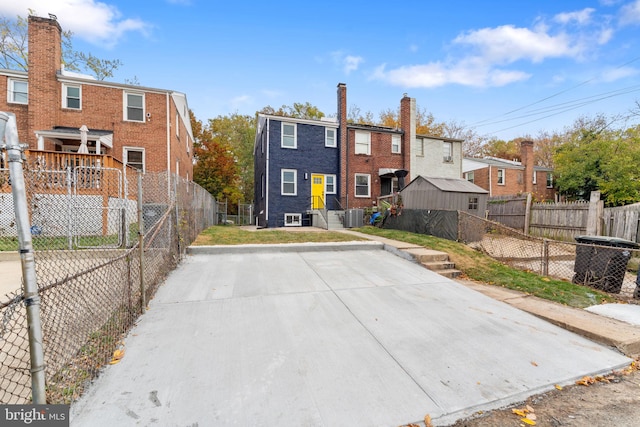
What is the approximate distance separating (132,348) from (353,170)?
16.5 meters

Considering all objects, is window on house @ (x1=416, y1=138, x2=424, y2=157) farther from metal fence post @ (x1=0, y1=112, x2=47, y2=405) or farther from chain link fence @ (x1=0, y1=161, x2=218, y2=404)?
metal fence post @ (x1=0, y1=112, x2=47, y2=405)

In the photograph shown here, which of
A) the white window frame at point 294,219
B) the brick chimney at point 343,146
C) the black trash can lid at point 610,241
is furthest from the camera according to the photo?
the brick chimney at point 343,146

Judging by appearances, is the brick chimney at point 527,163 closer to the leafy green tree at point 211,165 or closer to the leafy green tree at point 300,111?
the leafy green tree at point 300,111

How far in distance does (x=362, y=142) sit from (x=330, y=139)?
7.38 ft

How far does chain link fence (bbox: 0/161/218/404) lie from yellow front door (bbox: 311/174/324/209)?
942 centimetres

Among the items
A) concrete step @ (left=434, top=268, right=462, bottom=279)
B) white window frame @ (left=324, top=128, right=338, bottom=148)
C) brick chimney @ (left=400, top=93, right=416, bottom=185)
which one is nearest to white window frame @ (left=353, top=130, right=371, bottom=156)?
white window frame @ (left=324, top=128, right=338, bottom=148)

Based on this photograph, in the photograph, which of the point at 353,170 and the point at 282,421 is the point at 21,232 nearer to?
the point at 282,421

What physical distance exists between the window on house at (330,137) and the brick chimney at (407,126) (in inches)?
199

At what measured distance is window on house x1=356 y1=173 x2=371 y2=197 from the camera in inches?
731

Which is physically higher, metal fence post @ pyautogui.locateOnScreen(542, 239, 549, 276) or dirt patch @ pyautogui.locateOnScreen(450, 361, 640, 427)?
metal fence post @ pyautogui.locateOnScreen(542, 239, 549, 276)

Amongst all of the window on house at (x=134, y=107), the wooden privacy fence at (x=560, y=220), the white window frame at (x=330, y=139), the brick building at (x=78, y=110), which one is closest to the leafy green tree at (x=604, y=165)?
the wooden privacy fence at (x=560, y=220)

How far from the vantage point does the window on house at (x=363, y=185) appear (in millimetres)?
18578


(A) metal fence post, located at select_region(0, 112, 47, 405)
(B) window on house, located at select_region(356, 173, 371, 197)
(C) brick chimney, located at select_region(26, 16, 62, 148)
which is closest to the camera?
(A) metal fence post, located at select_region(0, 112, 47, 405)

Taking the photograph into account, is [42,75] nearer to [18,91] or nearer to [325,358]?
[18,91]
